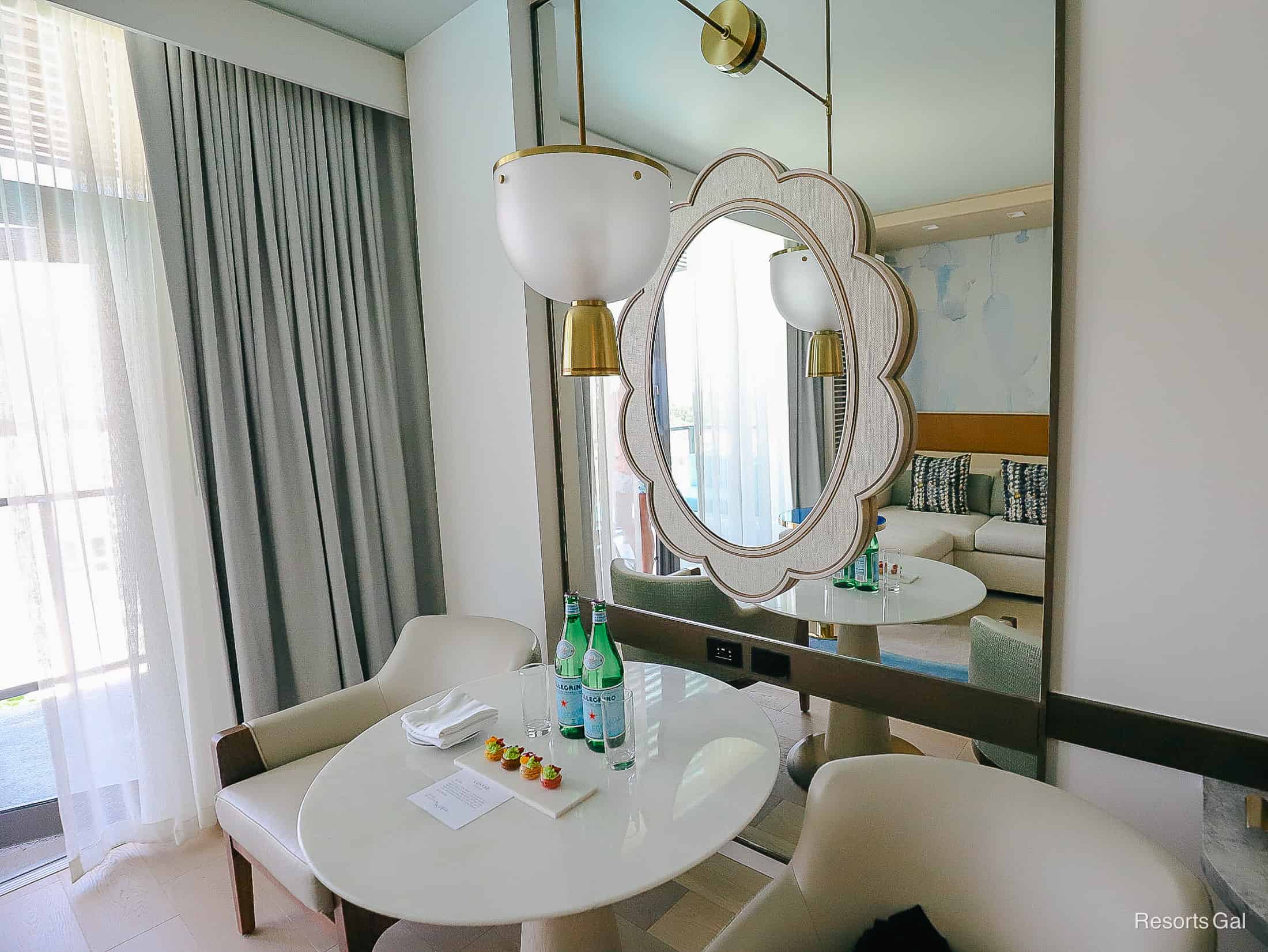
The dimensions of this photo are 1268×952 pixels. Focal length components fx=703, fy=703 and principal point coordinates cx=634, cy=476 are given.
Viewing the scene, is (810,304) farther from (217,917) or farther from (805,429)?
(217,917)

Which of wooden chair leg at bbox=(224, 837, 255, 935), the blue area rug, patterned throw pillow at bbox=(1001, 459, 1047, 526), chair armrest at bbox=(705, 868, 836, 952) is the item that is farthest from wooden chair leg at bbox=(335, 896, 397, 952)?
patterned throw pillow at bbox=(1001, 459, 1047, 526)

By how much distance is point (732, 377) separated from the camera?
1.93 meters

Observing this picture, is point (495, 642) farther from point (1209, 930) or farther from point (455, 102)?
point (455, 102)

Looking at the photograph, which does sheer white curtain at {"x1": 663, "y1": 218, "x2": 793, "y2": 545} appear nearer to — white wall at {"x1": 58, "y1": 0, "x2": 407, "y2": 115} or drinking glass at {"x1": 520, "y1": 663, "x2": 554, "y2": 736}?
drinking glass at {"x1": 520, "y1": 663, "x2": 554, "y2": 736}

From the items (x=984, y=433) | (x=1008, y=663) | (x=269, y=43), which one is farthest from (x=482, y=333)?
(x=1008, y=663)

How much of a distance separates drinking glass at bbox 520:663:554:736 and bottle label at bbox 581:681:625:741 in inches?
5.2

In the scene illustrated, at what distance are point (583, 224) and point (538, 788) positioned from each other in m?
1.00

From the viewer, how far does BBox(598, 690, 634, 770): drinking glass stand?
1376 millimetres

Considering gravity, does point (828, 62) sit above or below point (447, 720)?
above

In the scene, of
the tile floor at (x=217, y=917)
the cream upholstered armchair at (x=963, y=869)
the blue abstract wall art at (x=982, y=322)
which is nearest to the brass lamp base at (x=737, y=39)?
the blue abstract wall art at (x=982, y=322)

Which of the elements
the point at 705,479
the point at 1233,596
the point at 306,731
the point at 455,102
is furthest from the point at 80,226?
the point at 1233,596

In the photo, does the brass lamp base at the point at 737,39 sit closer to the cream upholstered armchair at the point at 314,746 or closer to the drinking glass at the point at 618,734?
the drinking glass at the point at 618,734

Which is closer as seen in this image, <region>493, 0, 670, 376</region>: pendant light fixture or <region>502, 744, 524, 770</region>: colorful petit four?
<region>493, 0, 670, 376</region>: pendant light fixture

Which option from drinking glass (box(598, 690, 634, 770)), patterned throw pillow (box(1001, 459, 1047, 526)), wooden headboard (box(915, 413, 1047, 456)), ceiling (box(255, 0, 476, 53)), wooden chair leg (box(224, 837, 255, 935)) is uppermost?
ceiling (box(255, 0, 476, 53))
